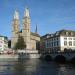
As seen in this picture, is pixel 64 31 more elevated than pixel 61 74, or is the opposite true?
pixel 64 31

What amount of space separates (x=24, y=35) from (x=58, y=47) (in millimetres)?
53569

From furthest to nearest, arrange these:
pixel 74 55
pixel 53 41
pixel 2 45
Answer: pixel 2 45 < pixel 53 41 < pixel 74 55

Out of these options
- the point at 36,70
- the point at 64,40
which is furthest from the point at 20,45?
the point at 36,70

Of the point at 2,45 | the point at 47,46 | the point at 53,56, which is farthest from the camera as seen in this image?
the point at 2,45

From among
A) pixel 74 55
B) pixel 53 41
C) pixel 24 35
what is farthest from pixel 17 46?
pixel 74 55

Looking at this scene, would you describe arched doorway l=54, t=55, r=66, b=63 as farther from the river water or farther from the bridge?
the river water

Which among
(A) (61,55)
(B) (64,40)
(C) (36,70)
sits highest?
(B) (64,40)

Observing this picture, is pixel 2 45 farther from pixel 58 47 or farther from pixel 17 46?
pixel 58 47

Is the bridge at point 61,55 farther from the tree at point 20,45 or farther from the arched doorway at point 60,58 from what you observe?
the tree at point 20,45

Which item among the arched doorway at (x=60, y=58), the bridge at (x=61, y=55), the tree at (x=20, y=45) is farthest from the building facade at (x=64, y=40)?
the tree at (x=20, y=45)

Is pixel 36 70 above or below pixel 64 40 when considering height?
below

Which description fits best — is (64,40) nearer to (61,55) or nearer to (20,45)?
→ (61,55)

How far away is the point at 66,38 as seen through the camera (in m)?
150

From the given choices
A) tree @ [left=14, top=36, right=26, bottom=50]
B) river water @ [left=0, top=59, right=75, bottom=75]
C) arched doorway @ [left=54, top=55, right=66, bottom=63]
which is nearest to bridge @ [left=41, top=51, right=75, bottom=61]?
arched doorway @ [left=54, top=55, right=66, bottom=63]
